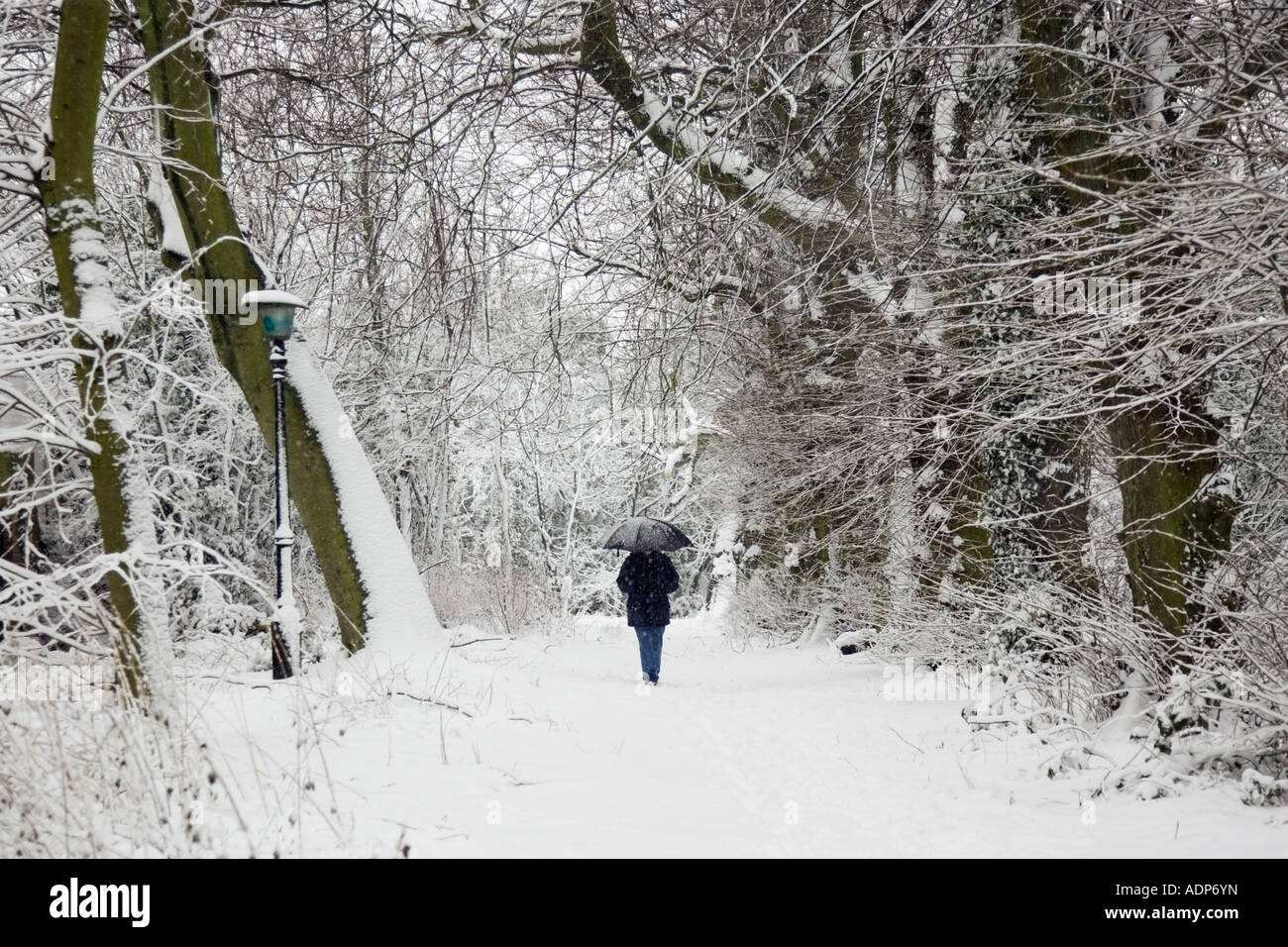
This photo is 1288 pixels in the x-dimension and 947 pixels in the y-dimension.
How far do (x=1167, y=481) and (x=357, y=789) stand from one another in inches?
202

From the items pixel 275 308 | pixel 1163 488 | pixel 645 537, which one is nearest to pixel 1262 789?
pixel 1163 488

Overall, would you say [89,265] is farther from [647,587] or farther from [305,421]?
[647,587]

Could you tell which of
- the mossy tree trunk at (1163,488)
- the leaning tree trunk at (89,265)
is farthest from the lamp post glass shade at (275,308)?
the mossy tree trunk at (1163,488)

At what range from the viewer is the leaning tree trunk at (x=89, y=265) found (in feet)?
16.0

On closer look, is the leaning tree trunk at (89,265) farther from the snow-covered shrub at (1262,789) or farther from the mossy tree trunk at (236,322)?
the snow-covered shrub at (1262,789)

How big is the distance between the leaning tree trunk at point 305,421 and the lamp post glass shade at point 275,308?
503mm

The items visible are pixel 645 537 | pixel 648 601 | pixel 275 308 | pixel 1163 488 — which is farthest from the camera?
pixel 645 537

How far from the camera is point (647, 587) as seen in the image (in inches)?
401

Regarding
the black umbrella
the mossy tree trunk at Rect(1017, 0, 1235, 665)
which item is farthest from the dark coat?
the mossy tree trunk at Rect(1017, 0, 1235, 665)

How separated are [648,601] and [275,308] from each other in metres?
5.24
